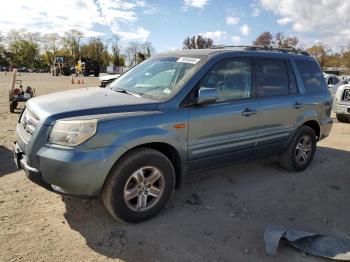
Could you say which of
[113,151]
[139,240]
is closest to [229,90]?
[113,151]

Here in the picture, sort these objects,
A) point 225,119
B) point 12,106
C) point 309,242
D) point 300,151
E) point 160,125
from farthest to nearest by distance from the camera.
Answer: point 12,106 < point 300,151 < point 225,119 < point 160,125 < point 309,242

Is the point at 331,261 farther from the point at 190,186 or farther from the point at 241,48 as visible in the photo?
the point at 241,48

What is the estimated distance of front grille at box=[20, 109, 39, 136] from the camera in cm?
363

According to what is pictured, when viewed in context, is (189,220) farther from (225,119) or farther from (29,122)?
(29,122)

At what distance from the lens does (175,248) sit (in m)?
3.46

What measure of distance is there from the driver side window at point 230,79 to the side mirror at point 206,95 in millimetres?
200

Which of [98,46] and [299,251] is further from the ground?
[98,46]

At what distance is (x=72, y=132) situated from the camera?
334cm

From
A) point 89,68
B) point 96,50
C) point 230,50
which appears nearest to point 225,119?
point 230,50

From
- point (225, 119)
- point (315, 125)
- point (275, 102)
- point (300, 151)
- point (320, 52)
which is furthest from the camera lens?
point (320, 52)

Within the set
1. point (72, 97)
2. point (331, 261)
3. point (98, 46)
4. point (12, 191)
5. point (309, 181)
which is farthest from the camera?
point (98, 46)

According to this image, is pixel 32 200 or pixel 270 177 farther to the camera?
pixel 270 177

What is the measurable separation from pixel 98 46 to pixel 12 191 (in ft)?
262

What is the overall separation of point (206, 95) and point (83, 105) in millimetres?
1343
